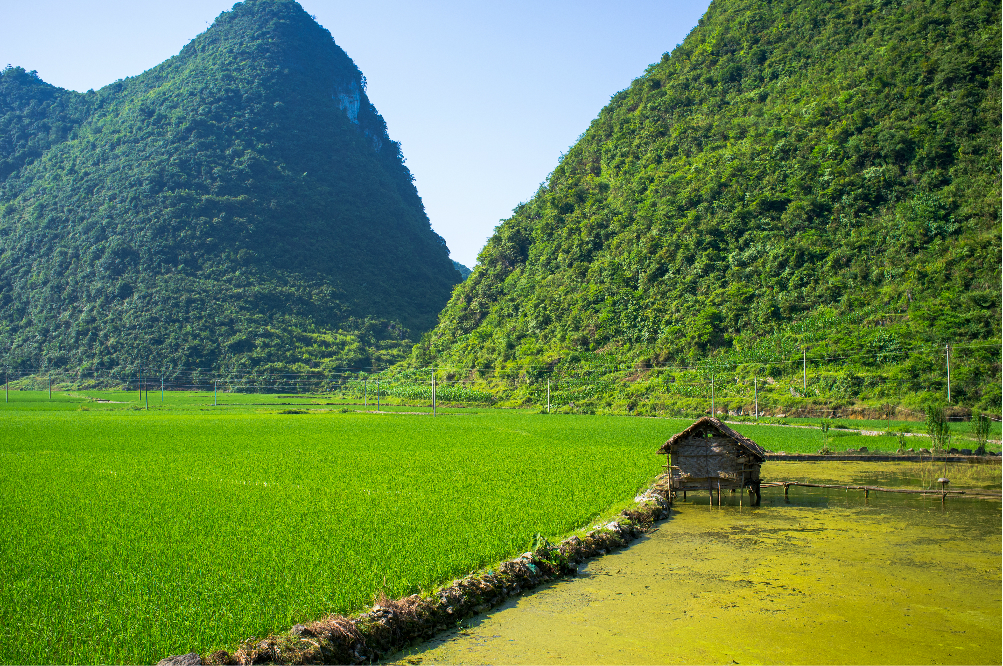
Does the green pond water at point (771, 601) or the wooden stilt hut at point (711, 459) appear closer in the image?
the green pond water at point (771, 601)

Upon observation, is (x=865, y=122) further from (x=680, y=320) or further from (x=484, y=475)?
(x=484, y=475)

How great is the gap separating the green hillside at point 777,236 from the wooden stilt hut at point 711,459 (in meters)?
22.2

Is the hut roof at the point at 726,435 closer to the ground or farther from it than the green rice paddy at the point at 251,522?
farther from it

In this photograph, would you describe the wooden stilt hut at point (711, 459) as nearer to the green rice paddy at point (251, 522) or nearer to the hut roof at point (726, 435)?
the hut roof at point (726, 435)

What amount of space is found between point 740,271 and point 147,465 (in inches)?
1598

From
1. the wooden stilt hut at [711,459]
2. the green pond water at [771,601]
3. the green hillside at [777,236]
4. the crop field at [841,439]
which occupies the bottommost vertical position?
the green pond water at [771,601]

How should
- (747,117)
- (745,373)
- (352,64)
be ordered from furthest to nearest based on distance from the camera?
(352,64) < (747,117) < (745,373)

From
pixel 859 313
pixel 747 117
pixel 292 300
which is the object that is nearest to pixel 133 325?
pixel 292 300

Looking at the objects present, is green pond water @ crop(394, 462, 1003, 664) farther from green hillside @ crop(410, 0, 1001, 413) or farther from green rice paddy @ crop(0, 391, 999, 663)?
green hillside @ crop(410, 0, 1001, 413)

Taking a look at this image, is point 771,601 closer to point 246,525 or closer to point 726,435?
point 726,435

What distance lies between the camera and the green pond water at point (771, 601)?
6.34 m

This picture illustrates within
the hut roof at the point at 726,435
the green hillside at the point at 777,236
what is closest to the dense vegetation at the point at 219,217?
the green hillside at the point at 777,236

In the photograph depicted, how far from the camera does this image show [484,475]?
1584 cm

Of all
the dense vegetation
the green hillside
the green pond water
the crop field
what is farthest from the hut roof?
the dense vegetation
